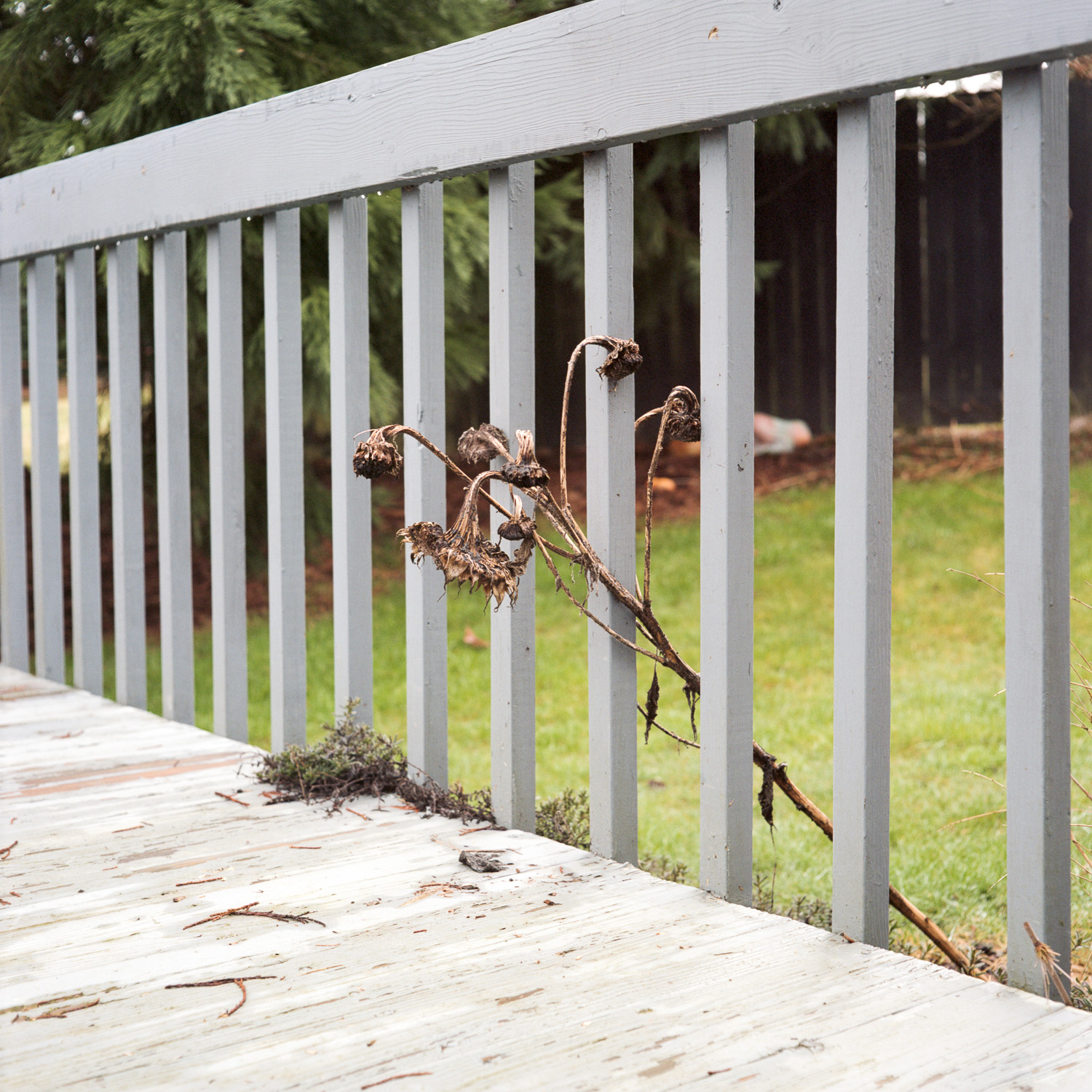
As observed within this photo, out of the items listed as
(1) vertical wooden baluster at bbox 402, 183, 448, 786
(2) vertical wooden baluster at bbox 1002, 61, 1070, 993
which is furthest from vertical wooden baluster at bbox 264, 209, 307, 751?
Result: (2) vertical wooden baluster at bbox 1002, 61, 1070, 993

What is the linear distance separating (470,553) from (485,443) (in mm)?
206

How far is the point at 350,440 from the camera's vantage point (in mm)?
1671

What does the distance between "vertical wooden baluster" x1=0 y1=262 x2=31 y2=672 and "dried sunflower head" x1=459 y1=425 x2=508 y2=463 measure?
1.47 meters

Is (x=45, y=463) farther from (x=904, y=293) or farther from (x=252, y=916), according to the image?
(x=904, y=293)

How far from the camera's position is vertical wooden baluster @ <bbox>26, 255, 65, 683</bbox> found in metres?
2.34

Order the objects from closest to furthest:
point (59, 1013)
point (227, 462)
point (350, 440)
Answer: point (59, 1013), point (350, 440), point (227, 462)

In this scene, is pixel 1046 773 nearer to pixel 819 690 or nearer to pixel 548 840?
pixel 548 840

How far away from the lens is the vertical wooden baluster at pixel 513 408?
Result: 1429 mm

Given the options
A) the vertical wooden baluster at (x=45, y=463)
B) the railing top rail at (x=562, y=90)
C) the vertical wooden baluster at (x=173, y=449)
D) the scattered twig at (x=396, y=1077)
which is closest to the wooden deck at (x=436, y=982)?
the scattered twig at (x=396, y=1077)

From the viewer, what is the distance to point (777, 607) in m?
4.36

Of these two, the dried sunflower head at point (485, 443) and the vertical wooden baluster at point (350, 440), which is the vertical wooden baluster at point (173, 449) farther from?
the dried sunflower head at point (485, 443)

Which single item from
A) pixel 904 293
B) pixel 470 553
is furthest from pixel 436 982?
pixel 904 293

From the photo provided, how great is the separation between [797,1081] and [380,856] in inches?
26.0

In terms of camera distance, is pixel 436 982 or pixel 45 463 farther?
pixel 45 463
